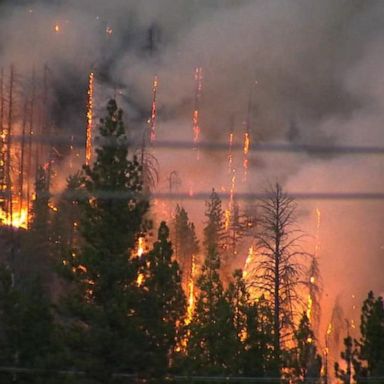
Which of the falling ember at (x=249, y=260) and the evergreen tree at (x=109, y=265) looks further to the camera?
the falling ember at (x=249, y=260)

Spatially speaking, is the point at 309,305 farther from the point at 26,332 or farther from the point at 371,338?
the point at 26,332

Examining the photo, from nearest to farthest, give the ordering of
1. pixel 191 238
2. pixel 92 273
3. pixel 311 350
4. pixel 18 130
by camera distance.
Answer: pixel 92 273 < pixel 311 350 < pixel 191 238 < pixel 18 130

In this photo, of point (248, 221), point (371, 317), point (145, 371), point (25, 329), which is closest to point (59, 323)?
point (25, 329)

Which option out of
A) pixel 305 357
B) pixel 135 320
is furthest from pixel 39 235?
pixel 305 357

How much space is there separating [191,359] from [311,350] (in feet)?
6.45

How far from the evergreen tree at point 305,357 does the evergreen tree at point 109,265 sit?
2.20m

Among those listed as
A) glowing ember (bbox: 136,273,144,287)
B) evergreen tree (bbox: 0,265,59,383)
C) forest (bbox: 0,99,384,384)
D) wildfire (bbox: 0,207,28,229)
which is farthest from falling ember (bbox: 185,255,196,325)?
wildfire (bbox: 0,207,28,229)

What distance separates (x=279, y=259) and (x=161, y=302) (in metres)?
3.21

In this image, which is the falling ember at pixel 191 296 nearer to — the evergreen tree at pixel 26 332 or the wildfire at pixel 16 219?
the evergreen tree at pixel 26 332

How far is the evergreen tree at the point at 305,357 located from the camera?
9.66 m

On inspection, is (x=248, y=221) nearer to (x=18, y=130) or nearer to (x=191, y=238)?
(x=191, y=238)

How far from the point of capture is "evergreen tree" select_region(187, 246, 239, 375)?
9.74 meters

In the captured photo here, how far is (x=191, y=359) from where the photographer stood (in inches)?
384

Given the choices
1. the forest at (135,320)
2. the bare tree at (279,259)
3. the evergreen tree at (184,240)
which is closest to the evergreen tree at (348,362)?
the forest at (135,320)
